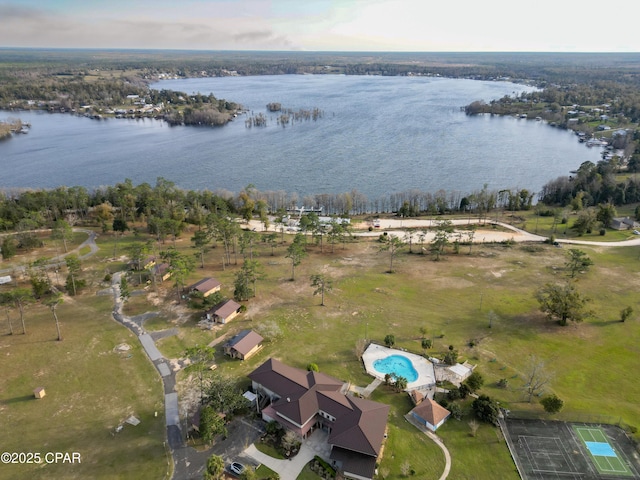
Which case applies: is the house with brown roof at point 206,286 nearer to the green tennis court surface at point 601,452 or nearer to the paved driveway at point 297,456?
the paved driveway at point 297,456

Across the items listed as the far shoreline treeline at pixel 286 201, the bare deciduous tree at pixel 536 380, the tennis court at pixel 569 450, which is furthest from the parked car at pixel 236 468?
the far shoreline treeline at pixel 286 201

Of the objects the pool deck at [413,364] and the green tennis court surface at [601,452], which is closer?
the green tennis court surface at [601,452]

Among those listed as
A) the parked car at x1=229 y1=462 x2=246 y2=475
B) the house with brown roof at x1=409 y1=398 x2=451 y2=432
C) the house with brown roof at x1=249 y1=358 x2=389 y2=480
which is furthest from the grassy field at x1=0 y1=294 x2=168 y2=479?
the house with brown roof at x1=409 y1=398 x2=451 y2=432

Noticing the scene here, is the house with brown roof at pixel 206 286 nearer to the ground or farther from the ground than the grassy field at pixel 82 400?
farther from the ground

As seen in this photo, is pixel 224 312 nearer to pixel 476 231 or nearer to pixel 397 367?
pixel 397 367

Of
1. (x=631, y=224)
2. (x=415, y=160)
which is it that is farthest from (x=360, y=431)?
(x=415, y=160)

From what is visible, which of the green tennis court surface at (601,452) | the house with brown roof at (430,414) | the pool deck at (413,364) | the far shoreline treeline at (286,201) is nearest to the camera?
the green tennis court surface at (601,452)

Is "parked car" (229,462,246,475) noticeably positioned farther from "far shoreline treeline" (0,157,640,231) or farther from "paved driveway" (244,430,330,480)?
"far shoreline treeline" (0,157,640,231)
